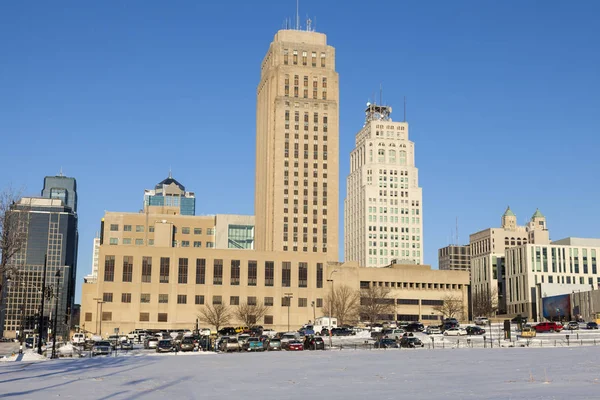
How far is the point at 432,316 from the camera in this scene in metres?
186

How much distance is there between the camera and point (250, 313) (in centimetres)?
15712

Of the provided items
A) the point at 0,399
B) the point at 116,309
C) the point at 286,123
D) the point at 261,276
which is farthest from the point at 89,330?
the point at 0,399

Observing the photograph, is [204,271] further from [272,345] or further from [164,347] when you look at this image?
[164,347]

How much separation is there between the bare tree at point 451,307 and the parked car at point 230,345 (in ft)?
360

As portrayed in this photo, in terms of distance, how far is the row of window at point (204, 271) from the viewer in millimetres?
154625

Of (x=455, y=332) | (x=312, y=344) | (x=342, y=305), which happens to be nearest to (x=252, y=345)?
(x=312, y=344)

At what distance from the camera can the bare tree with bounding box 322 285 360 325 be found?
532 ft

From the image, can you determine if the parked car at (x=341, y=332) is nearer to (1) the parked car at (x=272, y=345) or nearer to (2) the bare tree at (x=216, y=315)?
(1) the parked car at (x=272, y=345)

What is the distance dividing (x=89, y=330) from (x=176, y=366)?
359 ft

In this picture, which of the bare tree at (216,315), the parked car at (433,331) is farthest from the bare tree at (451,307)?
the parked car at (433,331)

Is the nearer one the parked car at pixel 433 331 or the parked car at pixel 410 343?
the parked car at pixel 410 343

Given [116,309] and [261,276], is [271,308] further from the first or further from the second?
[116,309]

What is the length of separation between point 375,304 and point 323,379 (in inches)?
5126

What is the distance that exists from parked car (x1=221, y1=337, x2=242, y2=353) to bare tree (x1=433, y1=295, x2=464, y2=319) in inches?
4316
